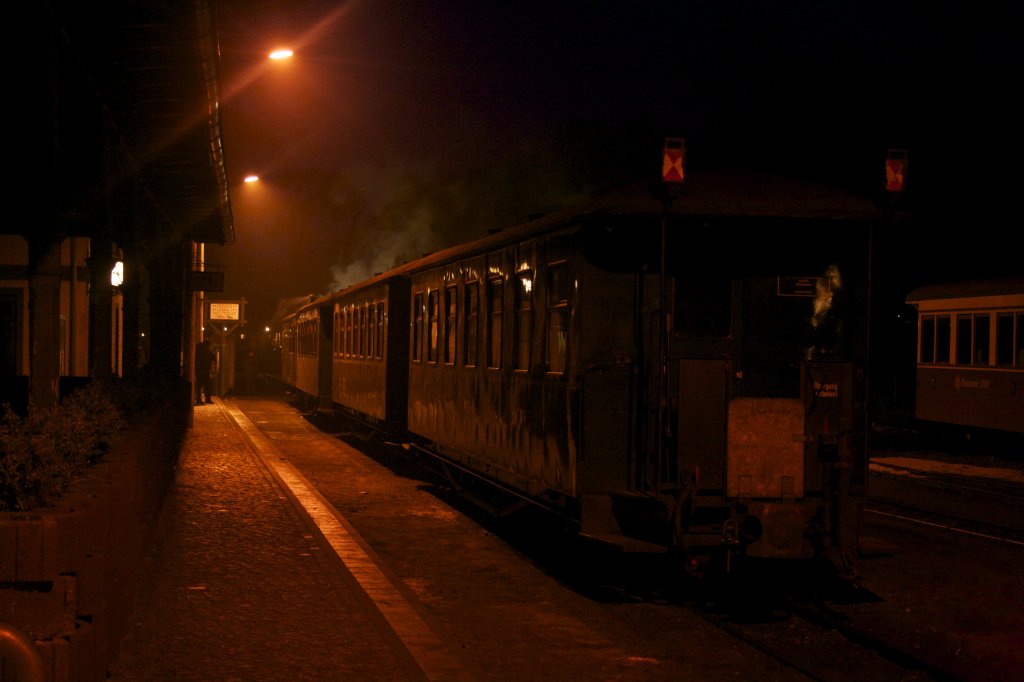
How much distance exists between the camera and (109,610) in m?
5.84

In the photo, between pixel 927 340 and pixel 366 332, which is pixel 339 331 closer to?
pixel 366 332

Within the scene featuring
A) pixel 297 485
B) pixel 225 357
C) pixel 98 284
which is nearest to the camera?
pixel 98 284

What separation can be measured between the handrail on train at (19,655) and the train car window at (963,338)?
2053 cm

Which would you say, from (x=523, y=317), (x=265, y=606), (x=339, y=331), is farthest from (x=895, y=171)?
(x=339, y=331)

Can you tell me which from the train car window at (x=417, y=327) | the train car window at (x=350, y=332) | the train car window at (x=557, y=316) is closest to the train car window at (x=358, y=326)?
the train car window at (x=350, y=332)

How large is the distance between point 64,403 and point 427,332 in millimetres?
6660

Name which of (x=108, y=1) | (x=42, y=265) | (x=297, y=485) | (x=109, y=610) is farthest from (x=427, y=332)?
(x=109, y=610)

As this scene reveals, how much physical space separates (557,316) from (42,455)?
474 centimetres

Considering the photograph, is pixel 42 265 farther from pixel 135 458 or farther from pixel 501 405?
pixel 501 405

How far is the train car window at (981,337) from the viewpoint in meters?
20.8

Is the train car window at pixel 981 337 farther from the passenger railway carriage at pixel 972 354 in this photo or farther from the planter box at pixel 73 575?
the planter box at pixel 73 575

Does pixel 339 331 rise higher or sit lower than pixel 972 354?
higher

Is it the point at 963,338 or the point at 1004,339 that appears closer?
the point at 1004,339

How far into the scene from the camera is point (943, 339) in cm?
2242
